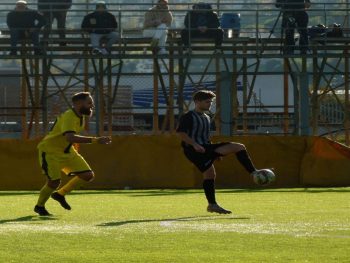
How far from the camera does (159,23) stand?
29.5 meters

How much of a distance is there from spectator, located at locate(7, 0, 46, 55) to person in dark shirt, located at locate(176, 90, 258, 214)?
13.6m

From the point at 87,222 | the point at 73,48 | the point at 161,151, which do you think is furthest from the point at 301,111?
the point at 87,222

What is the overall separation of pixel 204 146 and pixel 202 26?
1439 cm

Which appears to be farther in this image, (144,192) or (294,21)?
(294,21)

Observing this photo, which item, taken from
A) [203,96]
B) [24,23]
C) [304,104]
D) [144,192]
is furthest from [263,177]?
[24,23]

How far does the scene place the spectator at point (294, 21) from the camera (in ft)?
95.3

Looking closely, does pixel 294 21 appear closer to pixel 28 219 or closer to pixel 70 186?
pixel 70 186

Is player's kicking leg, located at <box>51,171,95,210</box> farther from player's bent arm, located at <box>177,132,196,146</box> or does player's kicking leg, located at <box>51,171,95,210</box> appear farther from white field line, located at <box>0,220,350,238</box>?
white field line, located at <box>0,220,350,238</box>

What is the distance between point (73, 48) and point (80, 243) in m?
19.8

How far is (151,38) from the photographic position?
30375 mm

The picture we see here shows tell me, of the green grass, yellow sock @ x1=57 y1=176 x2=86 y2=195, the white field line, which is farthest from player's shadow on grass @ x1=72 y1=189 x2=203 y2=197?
the white field line

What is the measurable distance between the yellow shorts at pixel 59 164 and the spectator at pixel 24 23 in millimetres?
12991

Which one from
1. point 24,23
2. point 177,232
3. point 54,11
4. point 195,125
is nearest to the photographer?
point 177,232

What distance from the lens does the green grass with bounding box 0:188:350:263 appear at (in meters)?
9.88
